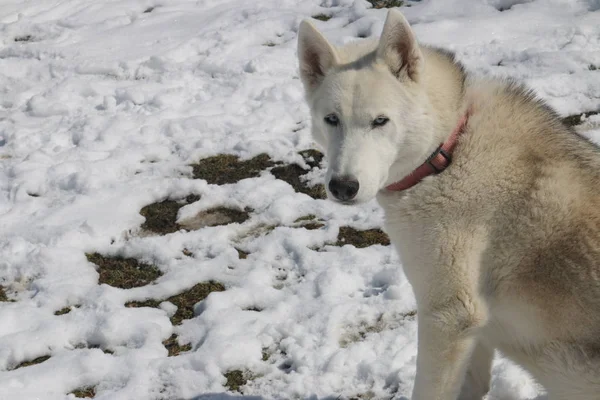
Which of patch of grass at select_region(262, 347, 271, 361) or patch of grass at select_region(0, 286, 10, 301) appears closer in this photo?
patch of grass at select_region(262, 347, 271, 361)

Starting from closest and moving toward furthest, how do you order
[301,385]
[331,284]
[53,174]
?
[301,385] → [331,284] → [53,174]

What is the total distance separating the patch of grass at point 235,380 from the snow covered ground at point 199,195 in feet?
0.05

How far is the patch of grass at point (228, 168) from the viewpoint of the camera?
6.38 metres

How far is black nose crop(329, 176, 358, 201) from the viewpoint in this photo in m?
3.33

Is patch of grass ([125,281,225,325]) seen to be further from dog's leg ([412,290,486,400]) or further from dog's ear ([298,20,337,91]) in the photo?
dog's leg ([412,290,486,400])

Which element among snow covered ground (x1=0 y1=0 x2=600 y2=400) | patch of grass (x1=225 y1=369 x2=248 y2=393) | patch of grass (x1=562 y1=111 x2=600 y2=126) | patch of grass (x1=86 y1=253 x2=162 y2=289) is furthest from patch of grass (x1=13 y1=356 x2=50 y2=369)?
patch of grass (x1=562 y1=111 x2=600 y2=126)

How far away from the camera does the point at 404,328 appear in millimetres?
4473

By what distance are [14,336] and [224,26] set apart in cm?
562

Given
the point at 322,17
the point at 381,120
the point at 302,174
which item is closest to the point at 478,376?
the point at 381,120

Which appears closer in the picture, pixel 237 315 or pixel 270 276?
pixel 237 315

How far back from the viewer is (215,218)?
590 centimetres

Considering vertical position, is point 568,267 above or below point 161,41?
above

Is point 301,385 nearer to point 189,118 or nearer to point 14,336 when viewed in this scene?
point 14,336

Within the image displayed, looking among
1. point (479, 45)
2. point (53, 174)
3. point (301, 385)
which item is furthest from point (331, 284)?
point (479, 45)
